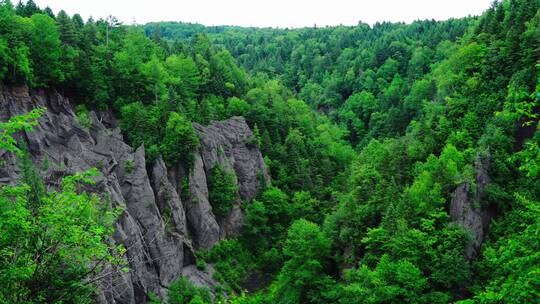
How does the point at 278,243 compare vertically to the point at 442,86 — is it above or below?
below

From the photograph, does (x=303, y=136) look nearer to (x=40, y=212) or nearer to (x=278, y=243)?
(x=278, y=243)

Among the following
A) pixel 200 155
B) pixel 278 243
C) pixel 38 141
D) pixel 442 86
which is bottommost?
pixel 278 243

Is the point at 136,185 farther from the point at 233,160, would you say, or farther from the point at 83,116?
the point at 233,160

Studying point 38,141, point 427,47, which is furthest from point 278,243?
point 427,47

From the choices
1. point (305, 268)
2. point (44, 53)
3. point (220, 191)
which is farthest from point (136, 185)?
point (305, 268)

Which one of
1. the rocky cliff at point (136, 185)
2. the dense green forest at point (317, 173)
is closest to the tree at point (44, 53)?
the dense green forest at point (317, 173)

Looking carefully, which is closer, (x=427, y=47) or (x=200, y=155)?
(x=200, y=155)

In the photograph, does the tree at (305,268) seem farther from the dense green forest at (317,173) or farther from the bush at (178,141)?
the bush at (178,141)
